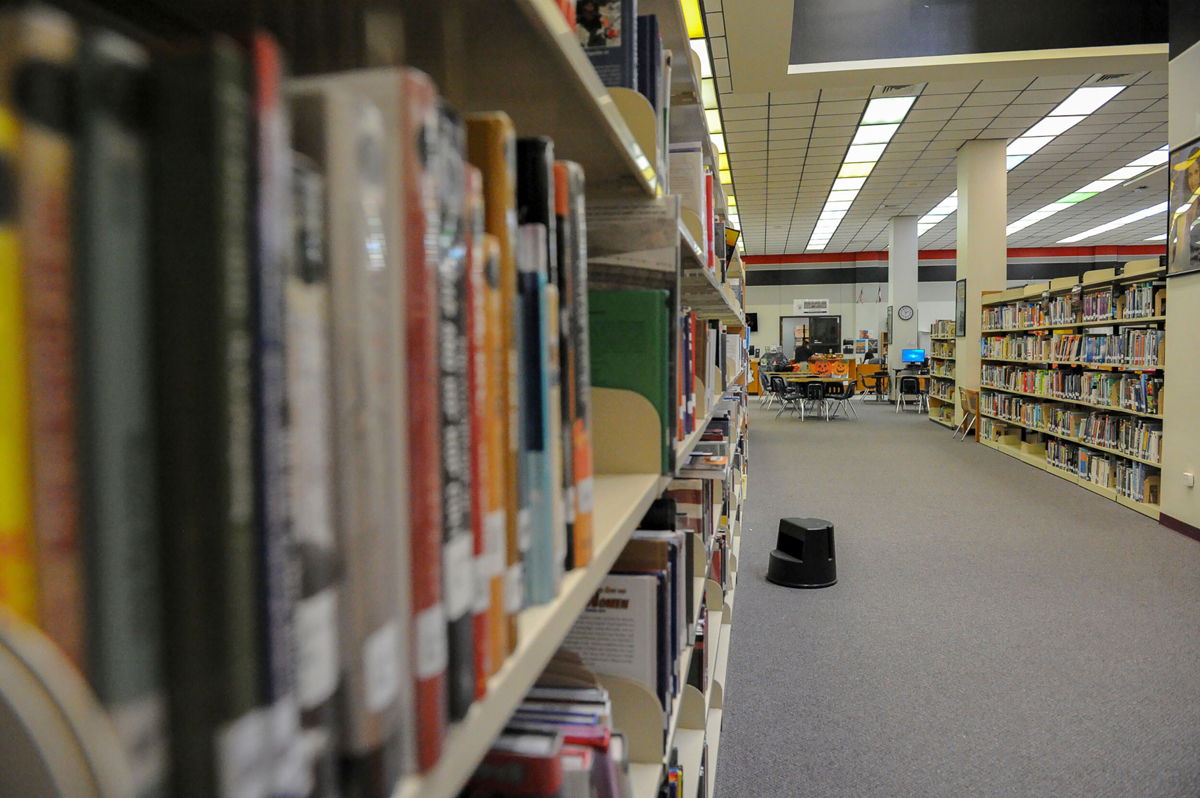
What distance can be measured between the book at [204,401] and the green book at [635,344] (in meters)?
0.75

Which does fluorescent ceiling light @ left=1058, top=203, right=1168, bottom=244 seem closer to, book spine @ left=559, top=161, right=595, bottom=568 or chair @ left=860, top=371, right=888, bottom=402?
chair @ left=860, top=371, right=888, bottom=402

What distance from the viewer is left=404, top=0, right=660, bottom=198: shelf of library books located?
56cm

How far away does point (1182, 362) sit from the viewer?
469 centimetres

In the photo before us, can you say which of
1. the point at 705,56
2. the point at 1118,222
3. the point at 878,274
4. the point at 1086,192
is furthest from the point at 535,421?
the point at 878,274

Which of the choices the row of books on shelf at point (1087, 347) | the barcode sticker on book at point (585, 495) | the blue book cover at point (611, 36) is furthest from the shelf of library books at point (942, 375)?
the barcode sticker on book at point (585, 495)

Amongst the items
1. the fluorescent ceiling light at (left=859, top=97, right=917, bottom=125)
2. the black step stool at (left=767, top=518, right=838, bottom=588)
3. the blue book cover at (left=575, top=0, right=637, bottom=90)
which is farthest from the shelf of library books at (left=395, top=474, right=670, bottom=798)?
the fluorescent ceiling light at (left=859, top=97, right=917, bottom=125)

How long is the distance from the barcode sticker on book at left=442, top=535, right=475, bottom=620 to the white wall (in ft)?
18.4

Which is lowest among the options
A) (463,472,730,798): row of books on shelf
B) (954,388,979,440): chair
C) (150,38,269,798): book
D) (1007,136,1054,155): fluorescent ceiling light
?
(954,388,979,440): chair

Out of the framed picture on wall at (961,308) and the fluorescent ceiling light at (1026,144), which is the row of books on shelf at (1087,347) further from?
the fluorescent ceiling light at (1026,144)

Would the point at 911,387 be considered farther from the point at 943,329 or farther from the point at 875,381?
the point at 875,381

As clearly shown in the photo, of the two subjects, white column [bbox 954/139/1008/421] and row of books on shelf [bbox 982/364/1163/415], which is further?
white column [bbox 954/139/1008/421]

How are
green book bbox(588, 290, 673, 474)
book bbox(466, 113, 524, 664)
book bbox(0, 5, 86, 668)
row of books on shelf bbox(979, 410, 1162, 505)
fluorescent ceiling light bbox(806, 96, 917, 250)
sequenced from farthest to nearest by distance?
1. fluorescent ceiling light bbox(806, 96, 917, 250)
2. row of books on shelf bbox(979, 410, 1162, 505)
3. green book bbox(588, 290, 673, 474)
4. book bbox(466, 113, 524, 664)
5. book bbox(0, 5, 86, 668)

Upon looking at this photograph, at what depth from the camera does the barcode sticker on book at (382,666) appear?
330mm

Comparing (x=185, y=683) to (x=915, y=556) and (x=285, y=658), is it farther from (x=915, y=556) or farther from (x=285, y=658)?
(x=915, y=556)
